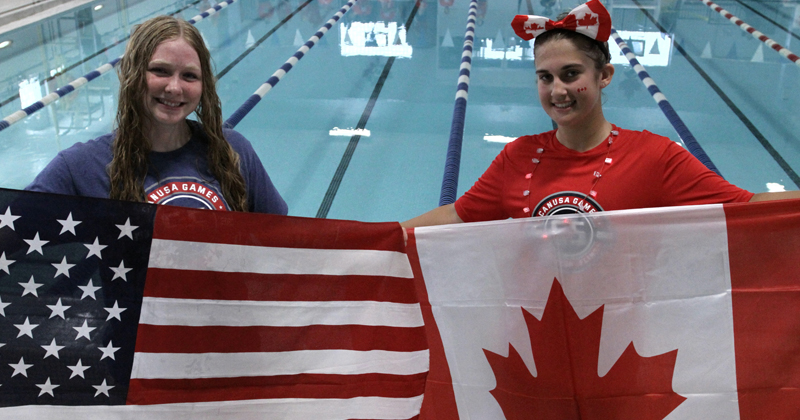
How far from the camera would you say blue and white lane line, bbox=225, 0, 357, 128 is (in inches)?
175

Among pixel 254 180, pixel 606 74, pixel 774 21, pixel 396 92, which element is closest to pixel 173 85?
pixel 254 180

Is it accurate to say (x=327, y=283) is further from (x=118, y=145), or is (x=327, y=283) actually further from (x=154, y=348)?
(x=118, y=145)

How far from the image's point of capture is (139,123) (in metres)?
1.52

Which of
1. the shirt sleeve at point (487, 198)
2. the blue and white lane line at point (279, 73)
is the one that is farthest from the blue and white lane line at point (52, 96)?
the shirt sleeve at point (487, 198)

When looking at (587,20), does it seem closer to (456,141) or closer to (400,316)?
(400,316)

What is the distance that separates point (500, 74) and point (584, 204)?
16.7ft

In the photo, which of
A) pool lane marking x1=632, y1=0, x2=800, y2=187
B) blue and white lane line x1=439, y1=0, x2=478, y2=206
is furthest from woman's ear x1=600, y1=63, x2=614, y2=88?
pool lane marking x1=632, y1=0, x2=800, y2=187

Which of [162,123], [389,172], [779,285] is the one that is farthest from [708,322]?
[389,172]

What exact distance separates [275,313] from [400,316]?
0.31 meters

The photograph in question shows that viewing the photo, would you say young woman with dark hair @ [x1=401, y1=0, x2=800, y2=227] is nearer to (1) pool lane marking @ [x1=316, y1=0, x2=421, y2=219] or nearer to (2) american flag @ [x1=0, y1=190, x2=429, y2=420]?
(2) american flag @ [x1=0, y1=190, x2=429, y2=420]

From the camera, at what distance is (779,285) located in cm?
157

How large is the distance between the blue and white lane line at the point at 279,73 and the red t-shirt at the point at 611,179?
5.22 feet

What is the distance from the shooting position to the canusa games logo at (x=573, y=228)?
155 cm

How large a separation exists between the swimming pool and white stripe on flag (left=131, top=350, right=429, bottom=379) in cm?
240
